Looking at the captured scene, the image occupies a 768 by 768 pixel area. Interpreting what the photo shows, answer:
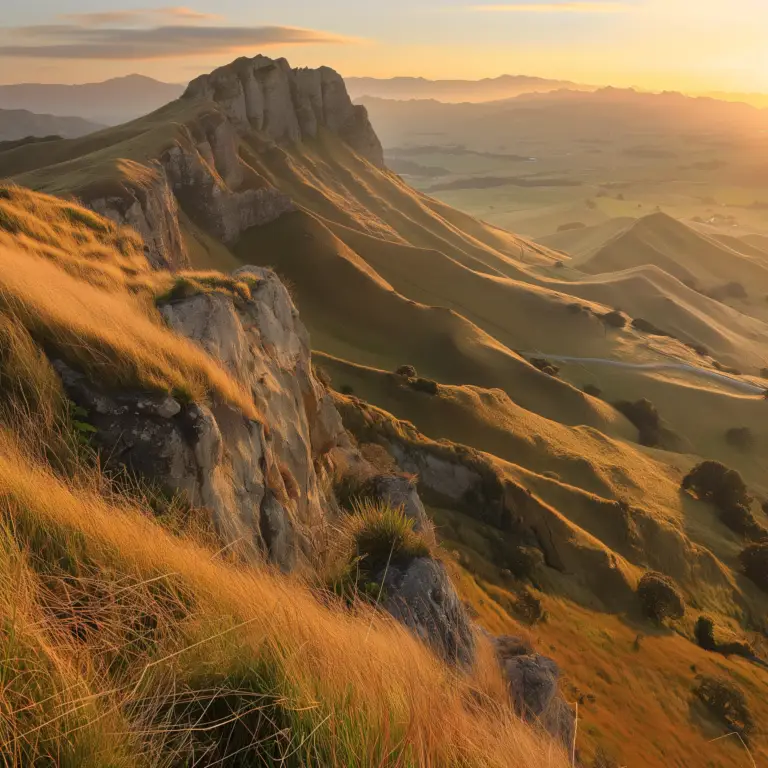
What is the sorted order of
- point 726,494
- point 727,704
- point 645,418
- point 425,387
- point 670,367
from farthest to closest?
point 670,367 < point 645,418 < point 726,494 < point 425,387 < point 727,704

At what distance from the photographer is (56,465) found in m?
5.59

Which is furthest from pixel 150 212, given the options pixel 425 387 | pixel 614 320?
pixel 614 320

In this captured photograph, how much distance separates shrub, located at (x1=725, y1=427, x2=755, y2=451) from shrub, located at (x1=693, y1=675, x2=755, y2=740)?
41.3 metres

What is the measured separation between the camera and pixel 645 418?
5719cm

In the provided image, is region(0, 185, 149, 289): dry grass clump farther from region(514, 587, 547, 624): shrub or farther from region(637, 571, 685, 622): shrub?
region(637, 571, 685, 622): shrub

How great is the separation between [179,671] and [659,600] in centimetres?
2977

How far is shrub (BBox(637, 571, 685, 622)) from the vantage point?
2698cm

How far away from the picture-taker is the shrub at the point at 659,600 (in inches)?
1062

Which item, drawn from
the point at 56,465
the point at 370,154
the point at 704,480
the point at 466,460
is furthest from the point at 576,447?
the point at 370,154

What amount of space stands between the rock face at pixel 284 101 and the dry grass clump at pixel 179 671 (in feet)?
314

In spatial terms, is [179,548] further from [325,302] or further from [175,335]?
[325,302]

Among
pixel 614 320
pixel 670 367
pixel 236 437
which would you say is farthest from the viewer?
pixel 614 320

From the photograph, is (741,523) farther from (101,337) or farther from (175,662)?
(175,662)

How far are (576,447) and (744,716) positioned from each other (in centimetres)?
2309
